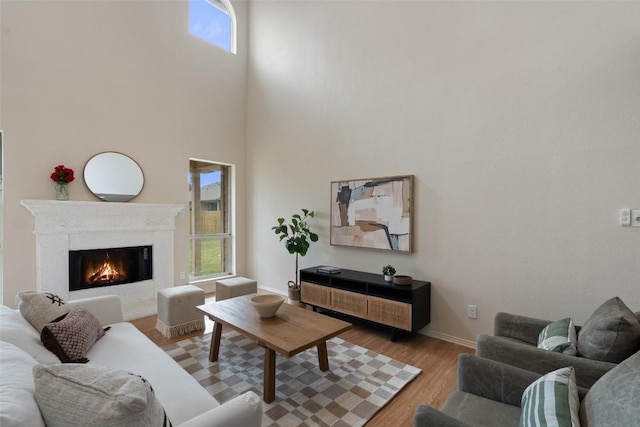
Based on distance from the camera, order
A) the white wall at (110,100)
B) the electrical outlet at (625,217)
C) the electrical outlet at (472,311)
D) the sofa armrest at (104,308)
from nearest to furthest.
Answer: the electrical outlet at (625,217) < the sofa armrest at (104,308) < the electrical outlet at (472,311) < the white wall at (110,100)

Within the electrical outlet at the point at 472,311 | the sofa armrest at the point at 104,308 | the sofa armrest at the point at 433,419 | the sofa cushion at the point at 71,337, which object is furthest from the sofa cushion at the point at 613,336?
the sofa armrest at the point at 104,308

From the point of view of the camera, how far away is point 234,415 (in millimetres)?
1208

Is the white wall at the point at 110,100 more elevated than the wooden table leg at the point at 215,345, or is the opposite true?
the white wall at the point at 110,100

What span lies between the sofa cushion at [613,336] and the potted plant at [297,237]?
3.12 m

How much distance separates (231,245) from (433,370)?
395 cm

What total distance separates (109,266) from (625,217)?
544cm

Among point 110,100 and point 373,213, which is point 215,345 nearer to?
point 373,213

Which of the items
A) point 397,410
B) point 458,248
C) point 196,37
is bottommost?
point 397,410

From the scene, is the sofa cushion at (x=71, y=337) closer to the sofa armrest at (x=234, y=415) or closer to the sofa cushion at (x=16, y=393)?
the sofa cushion at (x=16, y=393)

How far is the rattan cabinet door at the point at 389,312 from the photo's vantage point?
308 centimetres

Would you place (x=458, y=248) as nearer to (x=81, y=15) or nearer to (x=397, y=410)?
(x=397, y=410)

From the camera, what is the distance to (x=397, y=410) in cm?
210

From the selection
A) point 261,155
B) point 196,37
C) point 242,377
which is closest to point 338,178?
point 261,155

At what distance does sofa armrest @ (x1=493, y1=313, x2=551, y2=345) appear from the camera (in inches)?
84.4
